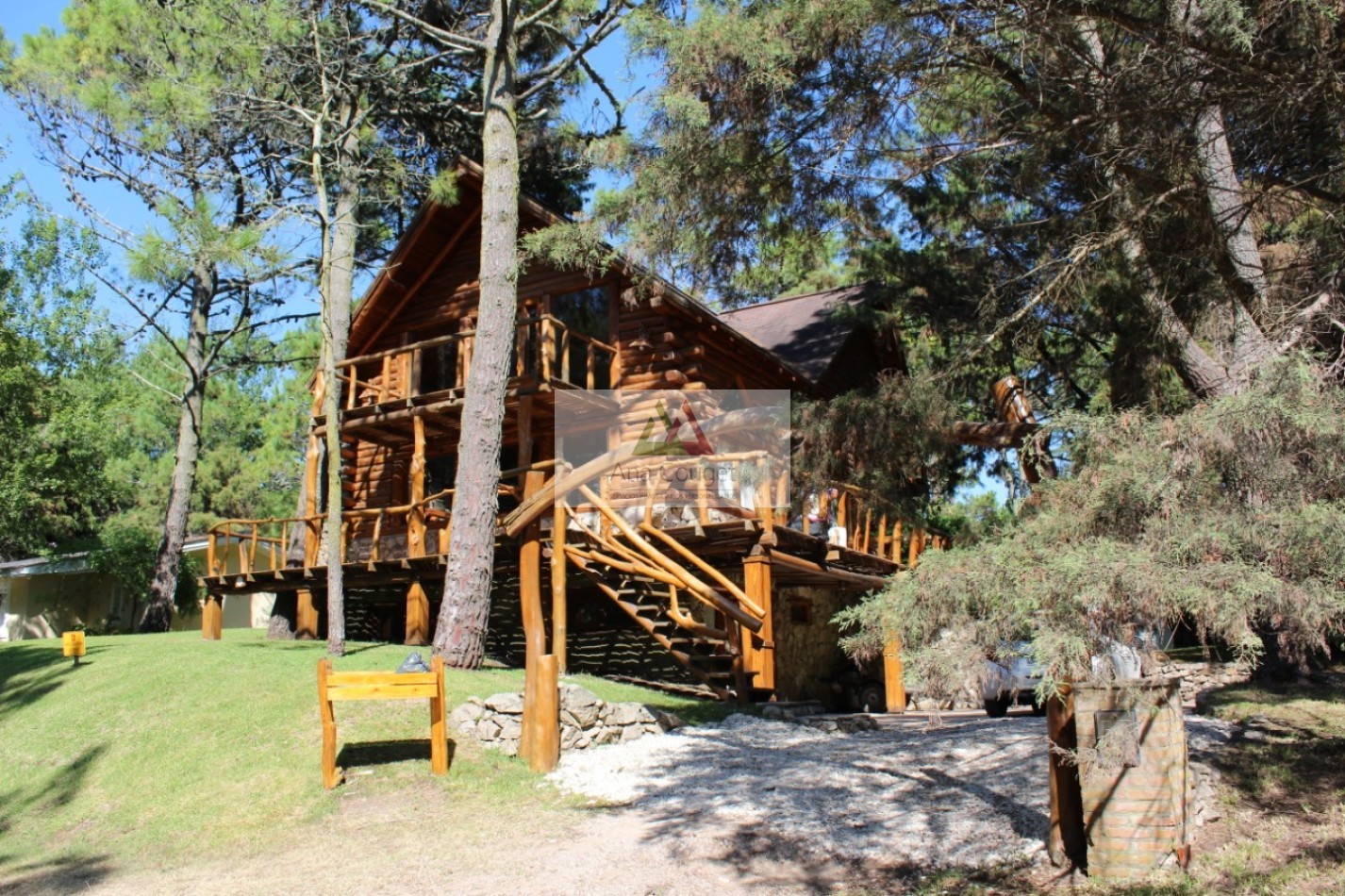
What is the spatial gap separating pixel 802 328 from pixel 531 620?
12.1m

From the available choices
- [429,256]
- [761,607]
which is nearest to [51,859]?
[761,607]

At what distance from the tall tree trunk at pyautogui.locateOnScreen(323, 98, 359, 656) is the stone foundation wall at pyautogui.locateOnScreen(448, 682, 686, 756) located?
399 centimetres

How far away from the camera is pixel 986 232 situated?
12008 millimetres

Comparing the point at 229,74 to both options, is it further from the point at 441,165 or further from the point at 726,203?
the point at 726,203

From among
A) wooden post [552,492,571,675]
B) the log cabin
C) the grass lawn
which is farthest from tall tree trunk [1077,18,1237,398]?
the grass lawn

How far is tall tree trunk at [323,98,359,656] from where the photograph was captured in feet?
44.5

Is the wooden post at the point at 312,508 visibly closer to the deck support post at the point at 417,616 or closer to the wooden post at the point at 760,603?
the deck support post at the point at 417,616

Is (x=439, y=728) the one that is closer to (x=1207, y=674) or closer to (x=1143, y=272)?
(x=1143, y=272)

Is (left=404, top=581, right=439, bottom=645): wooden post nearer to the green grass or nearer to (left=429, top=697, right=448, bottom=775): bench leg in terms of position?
(left=429, top=697, right=448, bottom=775): bench leg

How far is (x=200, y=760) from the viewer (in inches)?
361

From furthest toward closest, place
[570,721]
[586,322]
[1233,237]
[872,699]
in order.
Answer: [586,322] → [872,699] → [570,721] → [1233,237]

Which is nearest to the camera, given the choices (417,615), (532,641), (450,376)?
(532,641)

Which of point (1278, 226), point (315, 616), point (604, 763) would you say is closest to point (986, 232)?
point (1278, 226)

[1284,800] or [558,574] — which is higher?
[558,574]
